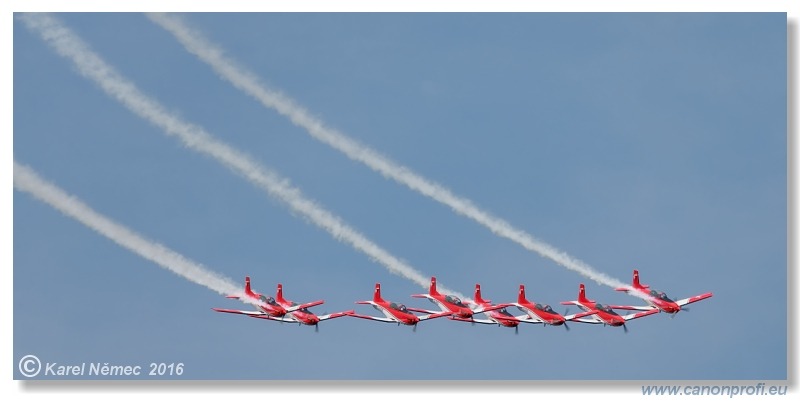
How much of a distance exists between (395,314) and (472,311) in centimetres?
373

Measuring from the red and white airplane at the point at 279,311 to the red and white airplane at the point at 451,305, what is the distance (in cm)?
486

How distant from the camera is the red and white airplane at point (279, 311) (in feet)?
367

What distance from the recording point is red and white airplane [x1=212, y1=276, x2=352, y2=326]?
112m

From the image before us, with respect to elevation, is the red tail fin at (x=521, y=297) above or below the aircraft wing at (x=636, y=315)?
above

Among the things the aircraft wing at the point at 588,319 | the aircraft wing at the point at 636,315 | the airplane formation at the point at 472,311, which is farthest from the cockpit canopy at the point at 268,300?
the aircraft wing at the point at 636,315

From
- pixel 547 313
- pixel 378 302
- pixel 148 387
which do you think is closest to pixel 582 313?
pixel 547 313

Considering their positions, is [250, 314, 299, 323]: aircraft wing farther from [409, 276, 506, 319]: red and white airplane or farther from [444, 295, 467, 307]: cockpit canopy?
[444, 295, 467, 307]: cockpit canopy

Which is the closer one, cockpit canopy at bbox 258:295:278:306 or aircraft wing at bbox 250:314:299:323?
aircraft wing at bbox 250:314:299:323

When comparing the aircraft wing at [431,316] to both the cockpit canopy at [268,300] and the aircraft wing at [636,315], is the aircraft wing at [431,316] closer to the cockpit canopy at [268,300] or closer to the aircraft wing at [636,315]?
the cockpit canopy at [268,300]

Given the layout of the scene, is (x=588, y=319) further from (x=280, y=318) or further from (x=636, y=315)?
(x=280, y=318)

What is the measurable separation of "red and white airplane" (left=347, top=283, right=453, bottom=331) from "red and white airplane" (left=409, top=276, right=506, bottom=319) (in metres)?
0.43

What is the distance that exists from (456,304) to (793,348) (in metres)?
17.0

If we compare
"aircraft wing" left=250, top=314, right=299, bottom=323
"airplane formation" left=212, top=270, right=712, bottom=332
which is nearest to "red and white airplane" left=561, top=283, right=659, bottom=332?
"airplane formation" left=212, top=270, right=712, bottom=332

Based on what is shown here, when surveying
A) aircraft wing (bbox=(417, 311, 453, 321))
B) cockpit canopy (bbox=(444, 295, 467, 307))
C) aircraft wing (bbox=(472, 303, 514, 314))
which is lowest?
aircraft wing (bbox=(417, 311, 453, 321))
